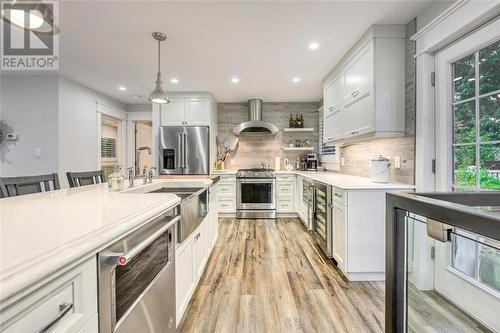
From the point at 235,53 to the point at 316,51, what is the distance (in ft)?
3.23

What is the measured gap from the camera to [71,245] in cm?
59

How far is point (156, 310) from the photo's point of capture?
3.56ft

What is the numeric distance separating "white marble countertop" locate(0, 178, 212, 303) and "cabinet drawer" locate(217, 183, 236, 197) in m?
3.29

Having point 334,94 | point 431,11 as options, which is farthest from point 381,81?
point 334,94

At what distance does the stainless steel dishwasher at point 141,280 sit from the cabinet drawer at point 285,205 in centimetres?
338

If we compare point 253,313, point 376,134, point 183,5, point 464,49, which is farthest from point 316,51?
point 253,313

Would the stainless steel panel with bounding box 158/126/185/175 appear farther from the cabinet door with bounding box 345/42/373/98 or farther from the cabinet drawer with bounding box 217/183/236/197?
the cabinet door with bounding box 345/42/373/98

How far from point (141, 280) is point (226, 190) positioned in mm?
3586

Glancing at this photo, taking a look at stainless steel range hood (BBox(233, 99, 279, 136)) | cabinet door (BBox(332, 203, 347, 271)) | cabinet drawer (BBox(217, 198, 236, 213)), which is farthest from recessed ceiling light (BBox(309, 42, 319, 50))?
cabinet drawer (BBox(217, 198, 236, 213))

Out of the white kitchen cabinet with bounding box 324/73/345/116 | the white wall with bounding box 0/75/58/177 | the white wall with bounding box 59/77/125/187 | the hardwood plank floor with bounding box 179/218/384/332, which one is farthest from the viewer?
the white wall with bounding box 59/77/125/187

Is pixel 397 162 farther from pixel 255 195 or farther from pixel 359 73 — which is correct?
pixel 255 195

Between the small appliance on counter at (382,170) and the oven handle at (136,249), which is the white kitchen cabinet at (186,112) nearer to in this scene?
the small appliance on counter at (382,170)

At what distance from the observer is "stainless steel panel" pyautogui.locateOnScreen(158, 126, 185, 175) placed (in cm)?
443

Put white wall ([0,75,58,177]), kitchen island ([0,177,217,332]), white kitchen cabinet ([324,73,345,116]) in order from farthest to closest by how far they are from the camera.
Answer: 1. white wall ([0,75,58,177])
2. white kitchen cabinet ([324,73,345,116])
3. kitchen island ([0,177,217,332])
